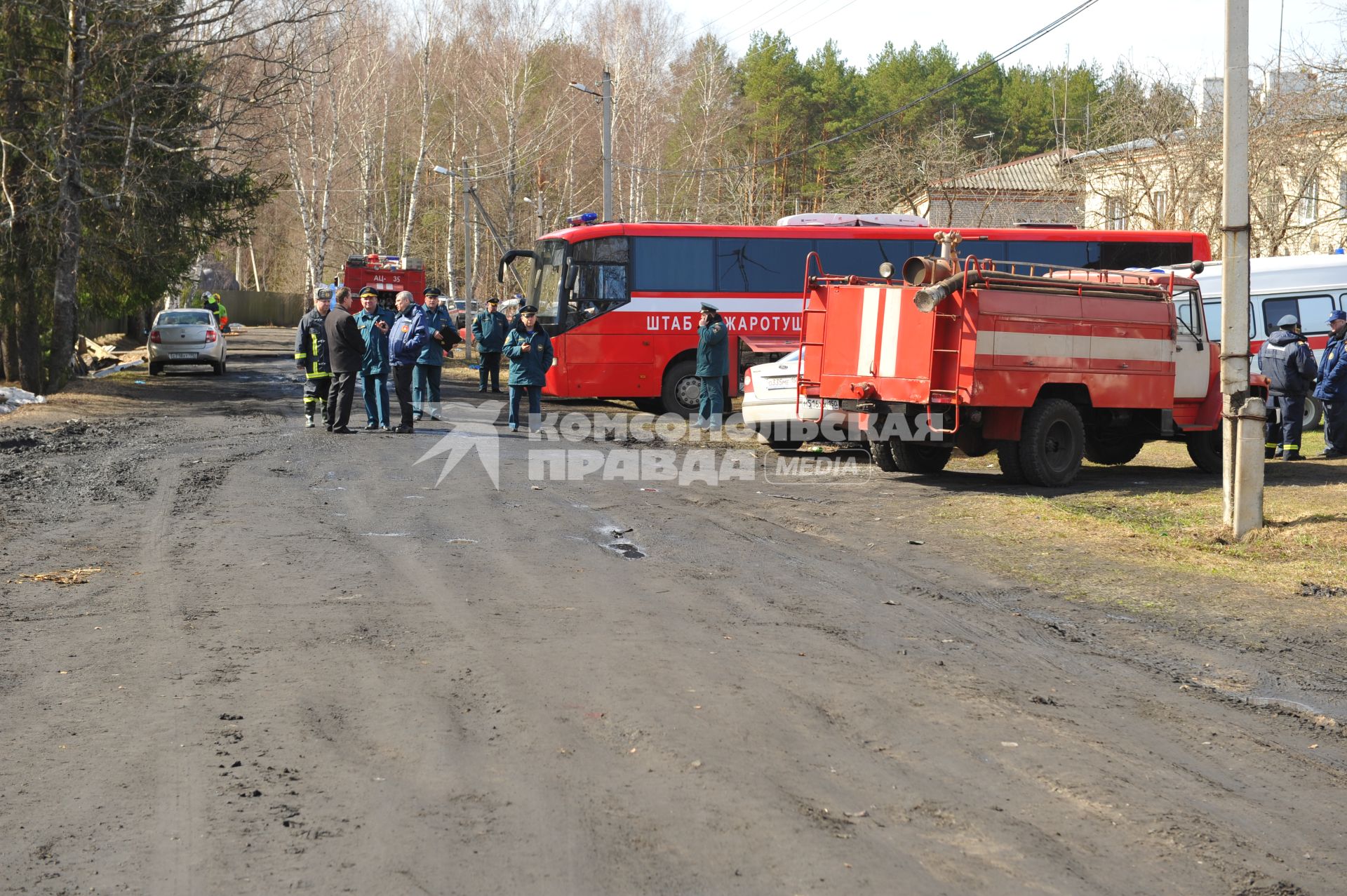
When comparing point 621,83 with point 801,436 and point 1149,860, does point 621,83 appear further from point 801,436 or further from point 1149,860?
point 1149,860

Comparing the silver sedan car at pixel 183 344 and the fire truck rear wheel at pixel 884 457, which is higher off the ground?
the silver sedan car at pixel 183 344

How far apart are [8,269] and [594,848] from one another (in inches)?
975

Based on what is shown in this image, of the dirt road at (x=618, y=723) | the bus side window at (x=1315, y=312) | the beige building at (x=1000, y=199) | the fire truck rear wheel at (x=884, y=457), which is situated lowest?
the dirt road at (x=618, y=723)

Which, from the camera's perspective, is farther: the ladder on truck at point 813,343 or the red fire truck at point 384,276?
the red fire truck at point 384,276

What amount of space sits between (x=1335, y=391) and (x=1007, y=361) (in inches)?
251

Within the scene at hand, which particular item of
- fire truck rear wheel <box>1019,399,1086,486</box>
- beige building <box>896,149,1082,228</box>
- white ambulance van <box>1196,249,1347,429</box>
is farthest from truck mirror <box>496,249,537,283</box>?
beige building <box>896,149,1082,228</box>

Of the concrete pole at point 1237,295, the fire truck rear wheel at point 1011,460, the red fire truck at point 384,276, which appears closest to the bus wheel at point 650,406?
the fire truck rear wheel at point 1011,460

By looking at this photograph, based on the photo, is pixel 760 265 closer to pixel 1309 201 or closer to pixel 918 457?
pixel 918 457

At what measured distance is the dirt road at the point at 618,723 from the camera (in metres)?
4.14

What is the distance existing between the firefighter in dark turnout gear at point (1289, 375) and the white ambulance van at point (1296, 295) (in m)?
3.99

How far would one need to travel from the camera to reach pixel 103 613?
747 centimetres

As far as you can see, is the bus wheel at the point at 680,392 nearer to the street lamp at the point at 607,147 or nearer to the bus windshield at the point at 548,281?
the bus windshield at the point at 548,281

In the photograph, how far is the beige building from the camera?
145ft

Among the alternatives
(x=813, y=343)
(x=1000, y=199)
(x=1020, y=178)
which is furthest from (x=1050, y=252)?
(x=1020, y=178)
